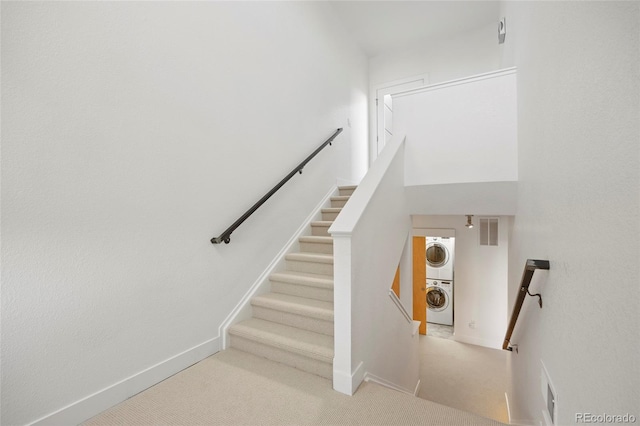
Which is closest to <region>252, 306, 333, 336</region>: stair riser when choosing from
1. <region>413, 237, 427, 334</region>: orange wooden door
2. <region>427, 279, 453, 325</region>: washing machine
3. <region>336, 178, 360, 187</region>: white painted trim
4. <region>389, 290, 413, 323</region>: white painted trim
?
<region>389, 290, 413, 323</region>: white painted trim

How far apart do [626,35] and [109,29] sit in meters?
2.41

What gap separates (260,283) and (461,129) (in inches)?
101

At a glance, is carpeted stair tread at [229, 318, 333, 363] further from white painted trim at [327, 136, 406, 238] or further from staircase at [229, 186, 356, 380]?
white painted trim at [327, 136, 406, 238]

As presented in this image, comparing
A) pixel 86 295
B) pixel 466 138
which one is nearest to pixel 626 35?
pixel 466 138

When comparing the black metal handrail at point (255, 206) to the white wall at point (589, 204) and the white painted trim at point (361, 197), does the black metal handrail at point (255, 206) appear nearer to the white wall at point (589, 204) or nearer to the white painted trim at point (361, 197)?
the white painted trim at point (361, 197)

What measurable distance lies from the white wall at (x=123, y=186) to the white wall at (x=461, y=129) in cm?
159

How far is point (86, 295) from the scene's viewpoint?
5.38ft

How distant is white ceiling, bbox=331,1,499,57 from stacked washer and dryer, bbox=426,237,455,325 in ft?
13.6

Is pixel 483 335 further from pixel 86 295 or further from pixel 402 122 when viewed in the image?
pixel 86 295

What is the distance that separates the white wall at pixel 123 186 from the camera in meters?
1.43

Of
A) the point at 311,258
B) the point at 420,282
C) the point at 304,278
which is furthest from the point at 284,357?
the point at 420,282

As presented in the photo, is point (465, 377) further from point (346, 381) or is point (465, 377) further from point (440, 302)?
point (346, 381)

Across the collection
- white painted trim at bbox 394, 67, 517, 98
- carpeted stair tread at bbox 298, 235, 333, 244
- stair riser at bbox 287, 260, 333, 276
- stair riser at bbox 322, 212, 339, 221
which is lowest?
stair riser at bbox 287, 260, 333, 276

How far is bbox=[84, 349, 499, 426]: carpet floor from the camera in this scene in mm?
1647
